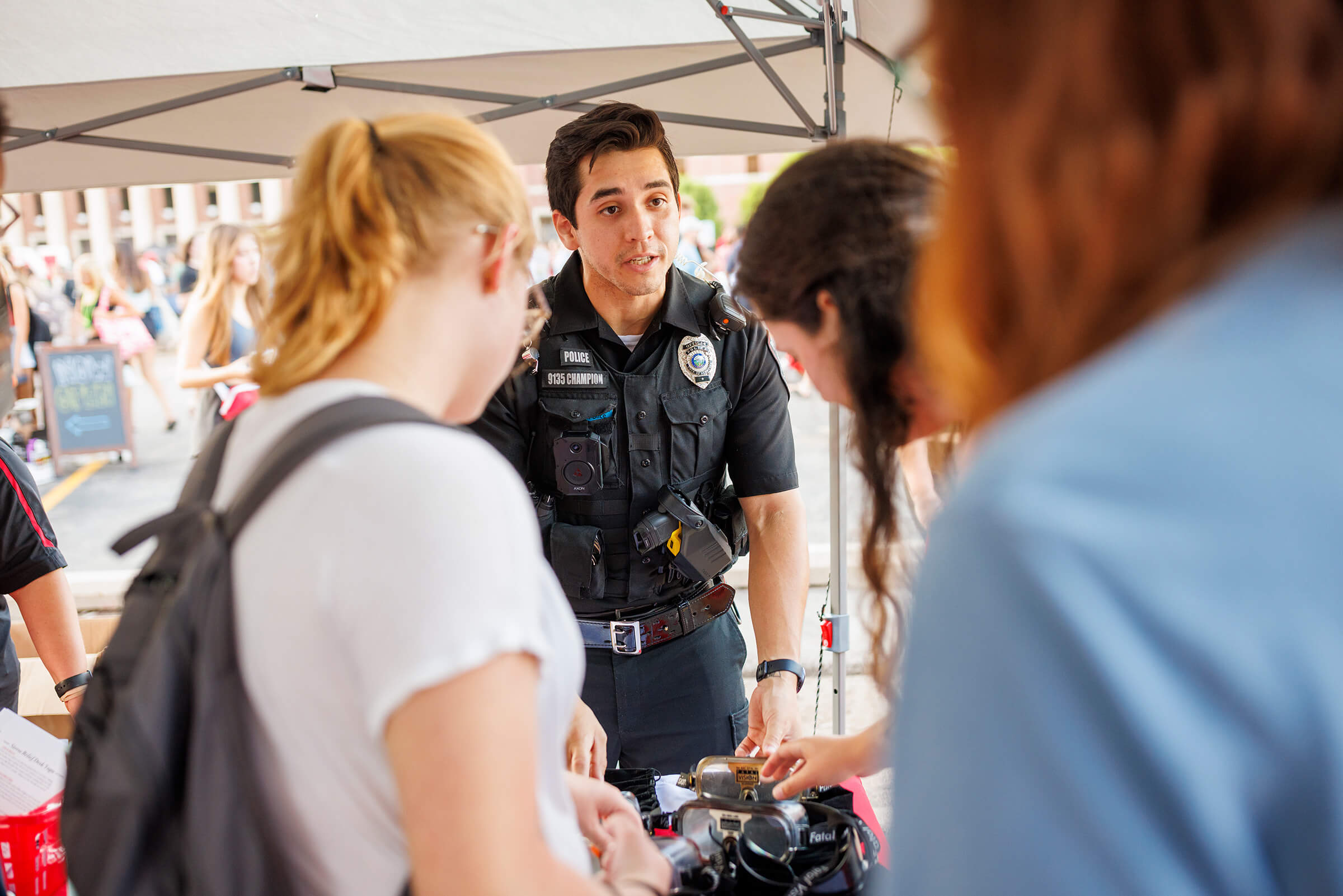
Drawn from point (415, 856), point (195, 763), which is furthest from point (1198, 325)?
point (195, 763)

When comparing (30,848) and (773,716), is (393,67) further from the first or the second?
(30,848)

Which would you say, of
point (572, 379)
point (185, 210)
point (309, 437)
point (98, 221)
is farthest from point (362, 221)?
point (98, 221)

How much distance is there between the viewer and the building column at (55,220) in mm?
40531

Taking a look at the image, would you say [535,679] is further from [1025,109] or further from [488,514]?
[1025,109]

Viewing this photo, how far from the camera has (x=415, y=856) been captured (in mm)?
768

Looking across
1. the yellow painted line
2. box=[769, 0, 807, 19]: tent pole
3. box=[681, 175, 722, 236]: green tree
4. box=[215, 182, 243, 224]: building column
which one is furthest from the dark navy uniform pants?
box=[215, 182, 243, 224]: building column

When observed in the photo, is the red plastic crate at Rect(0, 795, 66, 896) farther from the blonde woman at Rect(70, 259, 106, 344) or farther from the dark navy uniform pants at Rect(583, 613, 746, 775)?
the blonde woman at Rect(70, 259, 106, 344)

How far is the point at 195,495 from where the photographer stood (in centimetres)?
97

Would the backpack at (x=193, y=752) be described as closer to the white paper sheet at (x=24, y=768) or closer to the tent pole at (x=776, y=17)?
the white paper sheet at (x=24, y=768)

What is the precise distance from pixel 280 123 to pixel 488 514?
3150mm

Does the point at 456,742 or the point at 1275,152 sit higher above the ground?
the point at 1275,152

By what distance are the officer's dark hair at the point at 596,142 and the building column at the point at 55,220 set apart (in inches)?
1808

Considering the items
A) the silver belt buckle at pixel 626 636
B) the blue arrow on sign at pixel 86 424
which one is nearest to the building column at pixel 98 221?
the blue arrow on sign at pixel 86 424

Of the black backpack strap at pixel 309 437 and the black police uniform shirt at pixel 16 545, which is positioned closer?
the black backpack strap at pixel 309 437
